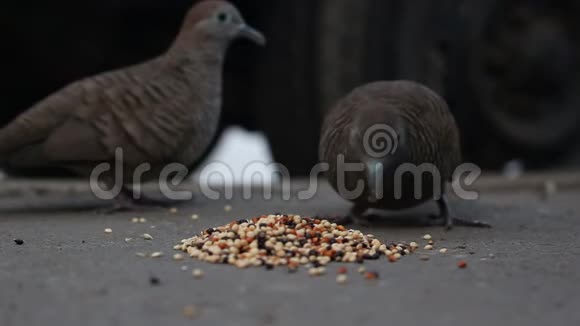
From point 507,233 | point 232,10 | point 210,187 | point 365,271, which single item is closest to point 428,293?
point 365,271

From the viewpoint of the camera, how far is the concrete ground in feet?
6.97

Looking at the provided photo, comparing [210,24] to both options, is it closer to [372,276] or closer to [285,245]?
[285,245]

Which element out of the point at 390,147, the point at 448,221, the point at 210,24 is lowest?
the point at 448,221

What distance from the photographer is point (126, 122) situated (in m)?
4.04

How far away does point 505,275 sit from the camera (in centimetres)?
260

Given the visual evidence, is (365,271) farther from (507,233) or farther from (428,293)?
(507,233)

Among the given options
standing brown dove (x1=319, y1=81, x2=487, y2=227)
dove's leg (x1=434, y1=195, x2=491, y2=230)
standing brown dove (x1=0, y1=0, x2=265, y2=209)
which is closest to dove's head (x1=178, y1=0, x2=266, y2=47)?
standing brown dove (x1=0, y1=0, x2=265, y2=209)

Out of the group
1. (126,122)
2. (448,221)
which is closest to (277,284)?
(448,221)

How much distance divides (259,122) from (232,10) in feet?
4.84

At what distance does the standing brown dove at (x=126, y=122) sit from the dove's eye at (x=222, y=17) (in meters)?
0.24

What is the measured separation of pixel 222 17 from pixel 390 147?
1598 mm

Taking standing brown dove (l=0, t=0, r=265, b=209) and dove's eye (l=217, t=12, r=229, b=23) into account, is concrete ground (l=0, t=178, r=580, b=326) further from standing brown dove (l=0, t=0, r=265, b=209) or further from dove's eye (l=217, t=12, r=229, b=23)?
dove's eye (l=217, t=12, r=229, b=23)

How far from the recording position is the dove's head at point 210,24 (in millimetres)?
4434

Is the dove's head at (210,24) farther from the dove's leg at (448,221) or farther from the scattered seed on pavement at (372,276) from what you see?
the scattered seed on pavement at (372,276)
